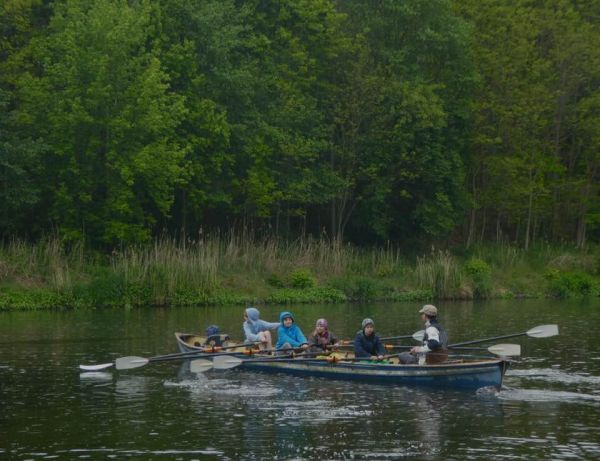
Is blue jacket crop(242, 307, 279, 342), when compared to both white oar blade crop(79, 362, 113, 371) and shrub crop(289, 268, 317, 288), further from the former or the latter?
shrub crop(289, 268, 317, 288)

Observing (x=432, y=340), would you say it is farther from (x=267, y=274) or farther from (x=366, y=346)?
(x=267, y=274)

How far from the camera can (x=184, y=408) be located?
2475 centimetres

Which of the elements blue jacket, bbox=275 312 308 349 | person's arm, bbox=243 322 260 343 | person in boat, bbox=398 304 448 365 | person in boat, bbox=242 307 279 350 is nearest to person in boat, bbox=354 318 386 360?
person in boat, bbox=398 304 448 365

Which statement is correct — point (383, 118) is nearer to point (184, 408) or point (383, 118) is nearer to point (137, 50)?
point (137, 50)

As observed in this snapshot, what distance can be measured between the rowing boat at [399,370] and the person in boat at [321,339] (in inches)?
44.6

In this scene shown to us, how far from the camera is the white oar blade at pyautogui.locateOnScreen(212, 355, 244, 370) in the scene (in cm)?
2931

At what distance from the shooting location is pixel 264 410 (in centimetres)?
2452

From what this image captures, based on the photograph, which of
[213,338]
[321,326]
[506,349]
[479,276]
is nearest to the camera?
[506,349]

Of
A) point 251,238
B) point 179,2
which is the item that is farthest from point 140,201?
point 179,2

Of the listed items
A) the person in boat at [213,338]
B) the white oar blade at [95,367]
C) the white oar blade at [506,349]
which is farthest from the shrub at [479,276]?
the white oar blade at [95,367]

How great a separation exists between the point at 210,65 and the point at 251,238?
9.08 metres

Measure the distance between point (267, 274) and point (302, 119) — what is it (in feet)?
36.8

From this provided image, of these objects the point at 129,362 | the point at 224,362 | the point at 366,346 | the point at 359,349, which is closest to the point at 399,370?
the point at 359,349

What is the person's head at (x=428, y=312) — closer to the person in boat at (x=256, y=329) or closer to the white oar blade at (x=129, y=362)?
the person in boat at (x=256, y=329)
